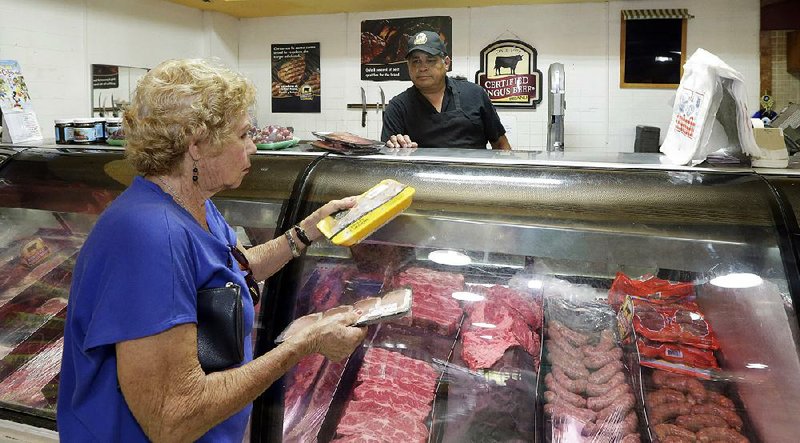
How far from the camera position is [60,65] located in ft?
14.2

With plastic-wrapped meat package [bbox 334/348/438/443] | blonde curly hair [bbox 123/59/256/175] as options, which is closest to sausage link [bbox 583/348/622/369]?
plastic-wrapped meat package [bbox 334/348/438/443]

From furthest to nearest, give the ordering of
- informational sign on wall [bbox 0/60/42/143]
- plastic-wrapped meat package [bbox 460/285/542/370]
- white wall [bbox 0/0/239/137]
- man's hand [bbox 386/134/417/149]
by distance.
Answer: white wall [bbox 0/0/239/137] → informational sign on wall [bbox 0/60/42/143] → man's hand [bbox 386/134/417/149] → plastic-wrapped meat package [bbox 460/285/542/370]

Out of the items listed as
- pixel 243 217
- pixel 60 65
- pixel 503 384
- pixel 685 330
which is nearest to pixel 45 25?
pixel 60 65

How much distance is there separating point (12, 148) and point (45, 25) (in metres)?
2.32

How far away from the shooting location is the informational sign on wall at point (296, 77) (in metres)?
5.82

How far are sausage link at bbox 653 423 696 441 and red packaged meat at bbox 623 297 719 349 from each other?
0.26m

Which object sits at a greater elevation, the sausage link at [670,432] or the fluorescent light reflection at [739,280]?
the fluorescent light reflection at [739,280]

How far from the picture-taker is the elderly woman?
108cm

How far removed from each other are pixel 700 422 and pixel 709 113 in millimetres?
840

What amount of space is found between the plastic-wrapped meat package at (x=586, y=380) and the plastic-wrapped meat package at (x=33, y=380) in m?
1.56

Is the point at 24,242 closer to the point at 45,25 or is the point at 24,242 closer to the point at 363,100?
the point at 45,25

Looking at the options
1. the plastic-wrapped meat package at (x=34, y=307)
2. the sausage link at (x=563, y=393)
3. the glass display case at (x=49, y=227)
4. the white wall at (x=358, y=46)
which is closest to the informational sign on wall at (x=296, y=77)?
the white wall at (x=358, y=46)

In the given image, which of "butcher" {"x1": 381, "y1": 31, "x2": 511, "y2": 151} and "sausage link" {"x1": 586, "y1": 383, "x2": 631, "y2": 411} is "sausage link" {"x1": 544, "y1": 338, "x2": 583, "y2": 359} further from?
"butcher" {"x1": 381, "y1": 31, "x2": 511, "y2": 151}

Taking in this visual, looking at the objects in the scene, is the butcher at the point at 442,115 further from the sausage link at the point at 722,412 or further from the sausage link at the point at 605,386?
the sausage link at the point at 722,412
